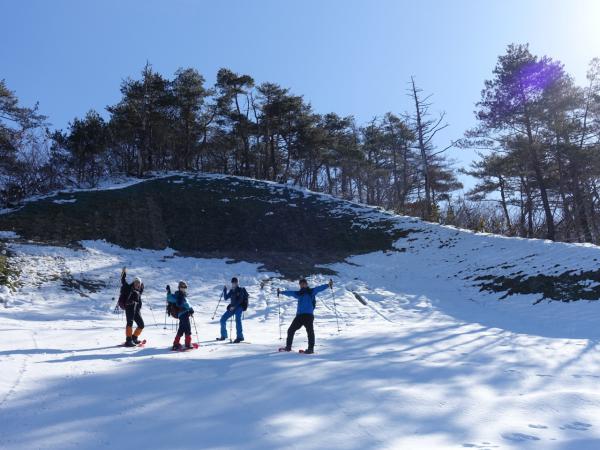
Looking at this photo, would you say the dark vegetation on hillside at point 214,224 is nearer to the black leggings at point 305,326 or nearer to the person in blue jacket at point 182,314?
the person in blue jacket at point 182,314

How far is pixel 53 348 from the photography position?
8.68 meters

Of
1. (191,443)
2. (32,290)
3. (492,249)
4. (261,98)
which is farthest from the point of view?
(261,98)

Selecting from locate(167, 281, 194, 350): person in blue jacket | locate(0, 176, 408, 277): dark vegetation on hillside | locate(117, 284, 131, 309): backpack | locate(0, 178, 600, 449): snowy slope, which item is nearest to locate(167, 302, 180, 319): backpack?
locate(167, 281, 194, 350): person in blue jacket

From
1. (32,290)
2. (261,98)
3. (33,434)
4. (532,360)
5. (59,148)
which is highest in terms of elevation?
(261,98)

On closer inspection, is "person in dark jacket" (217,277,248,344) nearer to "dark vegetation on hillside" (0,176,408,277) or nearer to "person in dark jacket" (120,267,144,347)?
"person in dark jacket" (120,267,144,347)

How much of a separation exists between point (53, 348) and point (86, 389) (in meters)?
3.77

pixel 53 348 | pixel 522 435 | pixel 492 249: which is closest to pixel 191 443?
pixel 522 435

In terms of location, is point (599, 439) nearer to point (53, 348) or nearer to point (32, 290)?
point (53, 348)

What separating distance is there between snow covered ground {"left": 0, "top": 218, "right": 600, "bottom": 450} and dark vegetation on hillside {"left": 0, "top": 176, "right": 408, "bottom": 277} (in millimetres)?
5571

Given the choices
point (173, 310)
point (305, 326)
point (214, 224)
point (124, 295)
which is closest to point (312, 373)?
point (305, 326)

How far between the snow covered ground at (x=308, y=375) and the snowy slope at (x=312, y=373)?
0.03 metres

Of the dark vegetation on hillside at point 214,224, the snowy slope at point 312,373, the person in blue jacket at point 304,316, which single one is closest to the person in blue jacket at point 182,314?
the snowy slope at point 312,373

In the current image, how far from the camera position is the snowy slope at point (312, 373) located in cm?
435

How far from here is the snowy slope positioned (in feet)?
14.3
